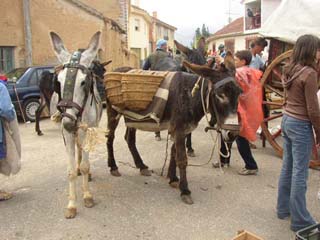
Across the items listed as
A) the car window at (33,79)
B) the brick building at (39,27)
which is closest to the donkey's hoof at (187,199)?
the car window at (33,79)

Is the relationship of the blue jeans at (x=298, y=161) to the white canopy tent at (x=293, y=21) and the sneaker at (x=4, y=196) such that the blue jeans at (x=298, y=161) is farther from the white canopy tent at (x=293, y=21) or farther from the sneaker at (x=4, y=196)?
the sneaker at (x=4, y=196)

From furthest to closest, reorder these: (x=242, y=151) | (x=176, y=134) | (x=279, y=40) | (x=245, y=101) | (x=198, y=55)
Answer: (x=198, y=55) < (x=279, y=40) < (x=242, y=151) < (x=245, y=101) < (x=176, y=134)

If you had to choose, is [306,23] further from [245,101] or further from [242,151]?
[242,151]

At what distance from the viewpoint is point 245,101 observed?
526 centimetres

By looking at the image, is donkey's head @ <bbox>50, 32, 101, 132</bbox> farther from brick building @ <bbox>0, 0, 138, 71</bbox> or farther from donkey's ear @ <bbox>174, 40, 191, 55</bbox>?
brick building @ <bbox>0, 0, 138, 71</bbox>

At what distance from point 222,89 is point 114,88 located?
58.6 inches

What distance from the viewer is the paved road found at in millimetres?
3990

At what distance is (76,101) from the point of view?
4.14 metres

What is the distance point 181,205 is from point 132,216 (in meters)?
0.67

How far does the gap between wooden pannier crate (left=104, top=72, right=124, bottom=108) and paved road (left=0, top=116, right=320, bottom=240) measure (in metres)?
1.24

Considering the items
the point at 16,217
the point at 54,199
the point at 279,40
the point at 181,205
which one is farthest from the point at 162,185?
the point at 279,40

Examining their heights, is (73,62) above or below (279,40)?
below

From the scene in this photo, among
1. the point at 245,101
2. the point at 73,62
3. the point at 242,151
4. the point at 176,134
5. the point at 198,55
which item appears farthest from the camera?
the point at 198,55

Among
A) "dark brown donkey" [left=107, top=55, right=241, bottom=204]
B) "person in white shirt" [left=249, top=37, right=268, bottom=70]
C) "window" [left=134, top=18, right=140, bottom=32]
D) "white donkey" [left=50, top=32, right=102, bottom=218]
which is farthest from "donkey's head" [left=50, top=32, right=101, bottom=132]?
"window" [left=134, top=18, right=140, bottom=32]
